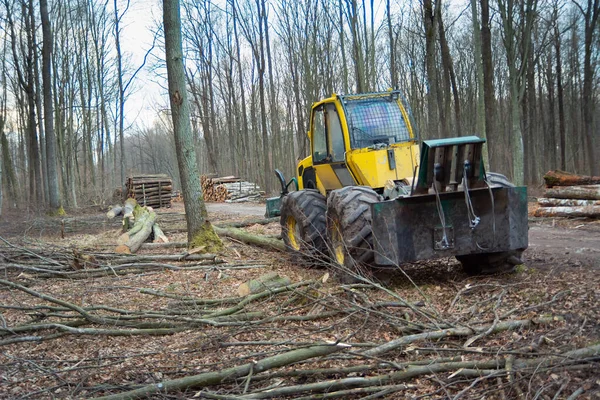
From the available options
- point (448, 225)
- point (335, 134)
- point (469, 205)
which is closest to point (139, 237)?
point (335, 134)

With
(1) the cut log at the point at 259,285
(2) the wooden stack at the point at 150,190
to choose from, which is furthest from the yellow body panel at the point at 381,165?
(2) the wooden stack at the point at 150,190

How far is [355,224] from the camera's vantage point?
18.6ft

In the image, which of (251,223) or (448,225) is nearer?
(448,225)

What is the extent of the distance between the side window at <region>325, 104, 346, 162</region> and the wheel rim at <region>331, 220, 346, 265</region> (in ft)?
4.20

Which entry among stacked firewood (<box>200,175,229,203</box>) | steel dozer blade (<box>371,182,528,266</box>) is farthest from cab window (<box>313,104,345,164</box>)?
stacked firewood (<box>200,175,229,203</box>)

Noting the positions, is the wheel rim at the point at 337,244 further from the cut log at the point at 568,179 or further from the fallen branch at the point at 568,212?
the cut log at the point at 568,179

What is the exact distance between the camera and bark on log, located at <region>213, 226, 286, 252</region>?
8.96 meters

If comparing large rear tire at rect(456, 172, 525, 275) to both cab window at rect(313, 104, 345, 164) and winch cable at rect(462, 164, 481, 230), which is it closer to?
winch cable at rect(462, 164, 481, 230)

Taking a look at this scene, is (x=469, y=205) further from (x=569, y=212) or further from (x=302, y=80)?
(x=302, y=80)

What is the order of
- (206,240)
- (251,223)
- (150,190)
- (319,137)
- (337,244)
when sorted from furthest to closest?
(150,190) < (251,223) < (206,240) < (319,137) < (337,244)

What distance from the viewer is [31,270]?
7.52 metres

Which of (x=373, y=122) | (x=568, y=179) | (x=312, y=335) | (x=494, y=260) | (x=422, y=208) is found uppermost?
(x=373, y=122)

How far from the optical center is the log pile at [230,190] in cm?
2703

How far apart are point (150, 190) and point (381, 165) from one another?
19090 mm
